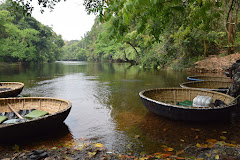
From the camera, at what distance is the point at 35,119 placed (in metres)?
3.52

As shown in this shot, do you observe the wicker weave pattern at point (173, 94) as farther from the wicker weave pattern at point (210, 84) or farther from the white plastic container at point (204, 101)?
the wicker weave pattern at point (210, 84)

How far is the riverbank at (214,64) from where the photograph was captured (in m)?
16.1

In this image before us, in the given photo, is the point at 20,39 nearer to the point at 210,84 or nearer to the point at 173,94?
the point at 210,84

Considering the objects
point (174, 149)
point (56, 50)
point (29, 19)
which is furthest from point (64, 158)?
point (56, 50)

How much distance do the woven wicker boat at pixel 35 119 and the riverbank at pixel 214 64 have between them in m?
15.2

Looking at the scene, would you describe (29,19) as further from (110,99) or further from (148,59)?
(110,99)

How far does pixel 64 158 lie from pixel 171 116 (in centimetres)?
262

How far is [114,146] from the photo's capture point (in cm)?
355

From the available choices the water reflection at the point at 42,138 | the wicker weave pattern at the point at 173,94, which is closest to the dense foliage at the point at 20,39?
the wicker weave pattern at the point at 173,94

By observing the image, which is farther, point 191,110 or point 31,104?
point 31,104

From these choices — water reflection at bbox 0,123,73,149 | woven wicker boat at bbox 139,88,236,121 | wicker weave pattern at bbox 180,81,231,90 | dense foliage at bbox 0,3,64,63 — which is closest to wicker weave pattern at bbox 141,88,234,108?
woven wicker boat at bbox 139,88,236,121

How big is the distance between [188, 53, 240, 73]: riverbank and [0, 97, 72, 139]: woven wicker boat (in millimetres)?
15215

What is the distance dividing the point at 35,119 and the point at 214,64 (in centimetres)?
1713

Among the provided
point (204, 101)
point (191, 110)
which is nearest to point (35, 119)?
point (191, 110)
